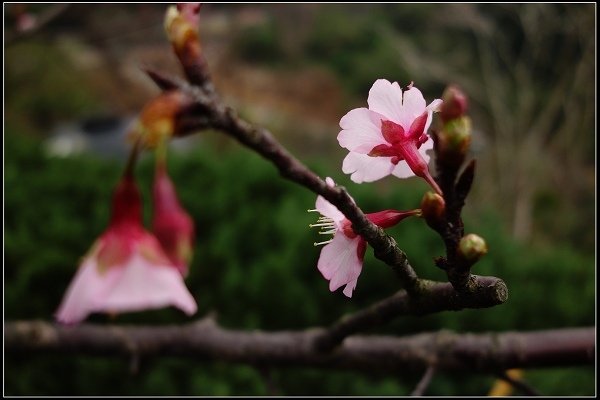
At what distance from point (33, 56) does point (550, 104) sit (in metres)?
5.66

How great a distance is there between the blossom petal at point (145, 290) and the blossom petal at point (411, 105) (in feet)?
0.66

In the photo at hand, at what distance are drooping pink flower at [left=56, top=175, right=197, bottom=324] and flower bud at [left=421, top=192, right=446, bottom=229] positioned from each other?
166 millimetres

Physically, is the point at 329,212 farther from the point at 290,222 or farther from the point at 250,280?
the point at 290,222

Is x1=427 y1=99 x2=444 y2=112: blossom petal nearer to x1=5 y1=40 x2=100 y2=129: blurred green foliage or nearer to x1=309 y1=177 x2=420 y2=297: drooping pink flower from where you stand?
x1=309 y1=177 x2=420 y2=297: drooping pink flower

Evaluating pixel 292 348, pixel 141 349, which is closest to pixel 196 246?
pixel 141 349

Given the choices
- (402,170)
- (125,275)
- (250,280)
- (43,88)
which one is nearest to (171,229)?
(125,275)

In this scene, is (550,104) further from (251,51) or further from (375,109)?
(375,109)

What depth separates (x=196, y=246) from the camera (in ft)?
5.85

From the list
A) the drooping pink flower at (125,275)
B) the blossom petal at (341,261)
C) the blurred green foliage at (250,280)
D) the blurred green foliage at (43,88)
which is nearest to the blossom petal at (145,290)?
the drooping pink flower at (125,275)

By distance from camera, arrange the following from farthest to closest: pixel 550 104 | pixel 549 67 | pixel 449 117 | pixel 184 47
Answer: pixel 549 67 < pixel 550 104 < pixel 184 47 < pixel 449 117

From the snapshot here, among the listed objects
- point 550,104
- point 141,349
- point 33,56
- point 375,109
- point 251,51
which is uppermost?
point 251,51

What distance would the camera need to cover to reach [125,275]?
1.49 feet

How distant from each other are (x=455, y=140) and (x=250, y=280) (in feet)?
4.26

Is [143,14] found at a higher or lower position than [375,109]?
higher
